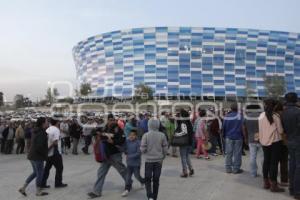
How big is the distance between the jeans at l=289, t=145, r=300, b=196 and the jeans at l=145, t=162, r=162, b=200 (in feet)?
7.77

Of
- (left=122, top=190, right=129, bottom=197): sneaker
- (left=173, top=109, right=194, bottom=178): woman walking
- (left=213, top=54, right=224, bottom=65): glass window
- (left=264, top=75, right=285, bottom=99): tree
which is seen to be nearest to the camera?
(left=122, top=190, right=129, bottom=197): sneaker

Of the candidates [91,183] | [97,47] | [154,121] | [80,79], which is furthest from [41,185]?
[80,79]

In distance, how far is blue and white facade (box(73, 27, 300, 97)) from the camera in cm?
8950

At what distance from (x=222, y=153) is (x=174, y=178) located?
5187mm

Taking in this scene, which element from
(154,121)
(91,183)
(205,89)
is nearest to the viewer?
(154,121)

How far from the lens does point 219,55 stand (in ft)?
302

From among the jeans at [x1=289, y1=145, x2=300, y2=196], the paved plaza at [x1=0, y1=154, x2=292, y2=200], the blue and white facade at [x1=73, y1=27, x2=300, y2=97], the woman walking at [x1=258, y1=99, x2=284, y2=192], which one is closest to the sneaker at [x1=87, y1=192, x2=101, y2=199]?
the paved plaza at [x1=0, y1=154, x2=292, y2=200]

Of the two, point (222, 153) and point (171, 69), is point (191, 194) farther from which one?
point (171, 69)

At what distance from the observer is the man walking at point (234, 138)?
864 cm

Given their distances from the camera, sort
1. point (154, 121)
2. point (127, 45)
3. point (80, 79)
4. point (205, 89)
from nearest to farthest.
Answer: point (154, 121) < point (205, 89) < point (127, 45) < point (80, 79)

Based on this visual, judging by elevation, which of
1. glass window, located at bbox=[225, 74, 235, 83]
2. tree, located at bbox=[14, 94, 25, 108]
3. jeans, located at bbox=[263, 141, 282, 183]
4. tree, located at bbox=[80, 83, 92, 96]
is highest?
glass window, located at bbox=[225, 74, 235, 83]

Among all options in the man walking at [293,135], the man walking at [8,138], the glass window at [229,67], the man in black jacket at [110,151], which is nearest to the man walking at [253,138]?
the man walking at [293,135]

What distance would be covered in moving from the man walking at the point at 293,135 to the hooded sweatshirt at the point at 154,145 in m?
2.21

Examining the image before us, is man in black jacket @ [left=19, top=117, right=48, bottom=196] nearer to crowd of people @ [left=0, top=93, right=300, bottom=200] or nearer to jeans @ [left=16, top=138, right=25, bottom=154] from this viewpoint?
crowd of people @ [left=0, top=93, right=300, bottom=200]
